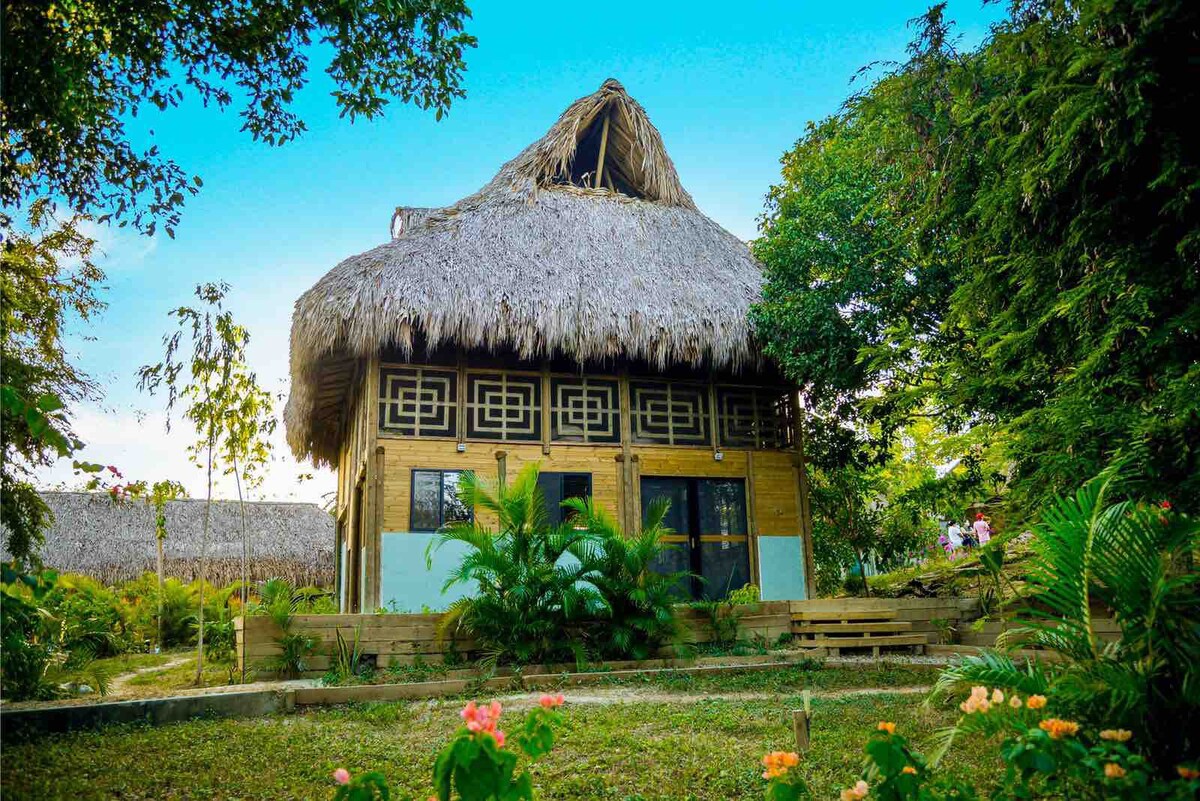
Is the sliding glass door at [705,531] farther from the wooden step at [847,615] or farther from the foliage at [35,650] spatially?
the foliage at [35,650]

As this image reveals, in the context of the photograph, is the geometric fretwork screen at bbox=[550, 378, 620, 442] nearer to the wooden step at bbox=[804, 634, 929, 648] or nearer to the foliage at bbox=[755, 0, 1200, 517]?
the wooden step at bbox=[804, 634, 929, 648]

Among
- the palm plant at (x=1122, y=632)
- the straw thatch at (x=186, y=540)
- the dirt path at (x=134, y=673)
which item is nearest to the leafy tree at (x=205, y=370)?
the dirt path at (x=134, y=673)

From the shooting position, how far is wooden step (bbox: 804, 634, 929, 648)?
8.93m

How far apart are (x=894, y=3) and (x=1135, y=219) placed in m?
4.61

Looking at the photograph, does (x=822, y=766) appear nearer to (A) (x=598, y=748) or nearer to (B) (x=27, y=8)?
(A) (x=598, y=748)

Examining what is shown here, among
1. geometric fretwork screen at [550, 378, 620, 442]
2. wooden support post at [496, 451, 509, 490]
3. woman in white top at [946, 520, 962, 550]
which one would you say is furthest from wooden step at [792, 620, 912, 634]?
wooden support post at [496, 451, 509, 490]

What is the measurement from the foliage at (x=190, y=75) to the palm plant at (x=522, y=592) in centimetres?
382

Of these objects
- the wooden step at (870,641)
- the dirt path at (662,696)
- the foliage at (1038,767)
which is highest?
the foliage at (1038,767)

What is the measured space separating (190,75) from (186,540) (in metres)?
18.7

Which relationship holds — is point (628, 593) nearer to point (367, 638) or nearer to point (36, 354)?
point (367, 638)

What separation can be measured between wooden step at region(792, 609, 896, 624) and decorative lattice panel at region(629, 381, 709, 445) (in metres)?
3.21

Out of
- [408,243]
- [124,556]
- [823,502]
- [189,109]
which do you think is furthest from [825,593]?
[124,556]

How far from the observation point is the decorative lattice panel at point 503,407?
1080cm

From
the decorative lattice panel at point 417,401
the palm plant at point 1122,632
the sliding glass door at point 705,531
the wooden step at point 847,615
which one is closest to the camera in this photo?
the palm plant at point 1122,632
